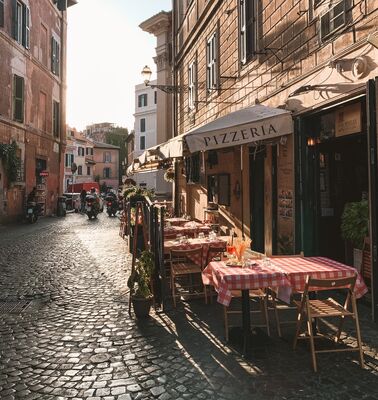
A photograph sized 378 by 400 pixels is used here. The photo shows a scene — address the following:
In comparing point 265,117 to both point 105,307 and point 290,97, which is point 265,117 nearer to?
point 290,97

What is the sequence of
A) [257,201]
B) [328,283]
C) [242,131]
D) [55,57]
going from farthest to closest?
[55,57], [257,201], [242,131], [328,283]

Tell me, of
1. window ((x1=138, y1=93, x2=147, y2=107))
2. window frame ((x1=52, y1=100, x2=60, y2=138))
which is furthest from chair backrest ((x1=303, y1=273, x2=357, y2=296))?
window ((x1=138, y1=93, x2=147, y2=107))

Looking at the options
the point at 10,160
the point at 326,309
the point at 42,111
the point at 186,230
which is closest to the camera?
the point at 326,309


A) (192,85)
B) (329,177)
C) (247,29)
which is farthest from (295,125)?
(192,85)

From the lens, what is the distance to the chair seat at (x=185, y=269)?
6207 mm

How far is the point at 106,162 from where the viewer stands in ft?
240

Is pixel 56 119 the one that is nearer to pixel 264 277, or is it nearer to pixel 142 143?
pixel 264 277

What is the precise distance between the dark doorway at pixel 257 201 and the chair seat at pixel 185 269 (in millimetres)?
3202

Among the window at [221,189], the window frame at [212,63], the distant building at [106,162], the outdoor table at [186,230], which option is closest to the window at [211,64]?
the window frame at [212,63]

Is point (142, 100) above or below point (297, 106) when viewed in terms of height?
above

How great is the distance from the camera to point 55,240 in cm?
1295

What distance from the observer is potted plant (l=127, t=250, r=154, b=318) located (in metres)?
5.34

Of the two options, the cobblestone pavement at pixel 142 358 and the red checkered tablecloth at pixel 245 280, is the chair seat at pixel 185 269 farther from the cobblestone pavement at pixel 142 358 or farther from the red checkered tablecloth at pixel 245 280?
the red checkered tablecloth at pixel 245 280

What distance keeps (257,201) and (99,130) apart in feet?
259
